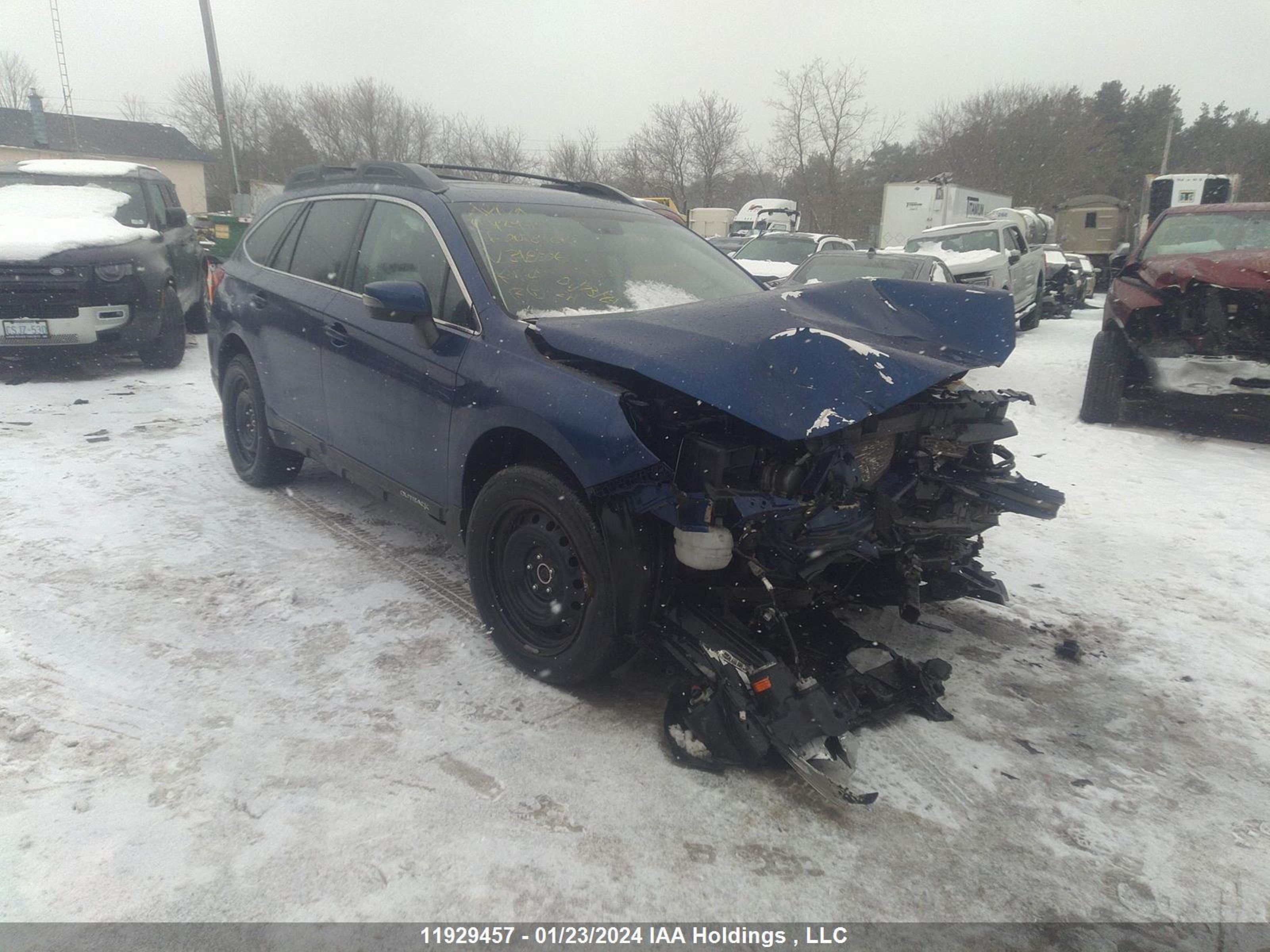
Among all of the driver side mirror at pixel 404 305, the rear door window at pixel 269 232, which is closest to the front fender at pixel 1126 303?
the driver side mirror at pixel 404 305

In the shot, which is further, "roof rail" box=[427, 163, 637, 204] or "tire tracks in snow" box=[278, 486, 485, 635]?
"roof rail" box=[427, 163, 637, 204]

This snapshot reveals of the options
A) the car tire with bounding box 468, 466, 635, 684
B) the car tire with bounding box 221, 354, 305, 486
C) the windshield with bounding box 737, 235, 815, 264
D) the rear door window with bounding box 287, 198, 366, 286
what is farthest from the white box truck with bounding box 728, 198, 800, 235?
the car tire with bounding box 468, 466, 635, 684

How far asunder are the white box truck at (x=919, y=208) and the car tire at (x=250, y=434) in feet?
69.3

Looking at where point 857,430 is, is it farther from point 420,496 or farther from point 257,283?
point 257,283

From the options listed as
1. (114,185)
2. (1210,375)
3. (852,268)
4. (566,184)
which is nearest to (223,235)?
(114,185)

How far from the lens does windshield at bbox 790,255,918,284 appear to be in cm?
907

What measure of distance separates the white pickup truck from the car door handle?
9.44 meters

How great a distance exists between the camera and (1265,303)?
20.4 ft

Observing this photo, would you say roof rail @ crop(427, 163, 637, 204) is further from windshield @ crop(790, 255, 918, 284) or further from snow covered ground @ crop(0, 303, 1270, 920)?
windshield @ crop(790, 255, 918, 284)

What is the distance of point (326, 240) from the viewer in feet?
13.9

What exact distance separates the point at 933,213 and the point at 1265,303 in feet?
59.8

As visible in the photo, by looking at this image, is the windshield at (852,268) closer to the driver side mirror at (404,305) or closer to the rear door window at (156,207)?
the driver side mirror at (404,305)

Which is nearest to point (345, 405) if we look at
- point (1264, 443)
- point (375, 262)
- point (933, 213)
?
point (375, 262)

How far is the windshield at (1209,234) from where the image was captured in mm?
7238
